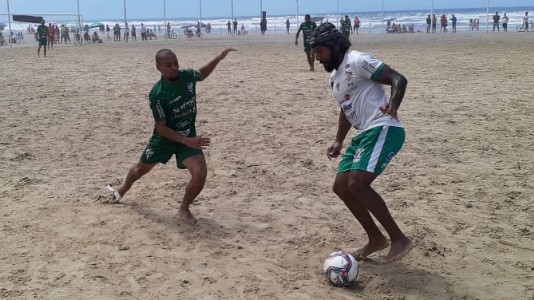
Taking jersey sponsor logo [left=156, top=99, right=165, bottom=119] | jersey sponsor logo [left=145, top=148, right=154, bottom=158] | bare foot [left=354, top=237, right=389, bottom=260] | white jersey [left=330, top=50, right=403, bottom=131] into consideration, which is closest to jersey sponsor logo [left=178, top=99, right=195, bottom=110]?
jersey sponsor logo [left=156, top=99, right=165, bottom=119]

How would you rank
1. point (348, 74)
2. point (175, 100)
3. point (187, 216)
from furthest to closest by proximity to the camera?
point (187, 216), point (175, 100), point (348, 74)

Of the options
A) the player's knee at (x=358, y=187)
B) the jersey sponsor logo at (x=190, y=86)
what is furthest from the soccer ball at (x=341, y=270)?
the jersey sponsor logo at (x=190, y=86)

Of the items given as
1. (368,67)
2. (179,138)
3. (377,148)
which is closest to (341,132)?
(377,148)

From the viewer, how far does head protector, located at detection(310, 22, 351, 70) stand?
3818 mm

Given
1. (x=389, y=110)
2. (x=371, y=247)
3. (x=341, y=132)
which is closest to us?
(x=389, y=110)

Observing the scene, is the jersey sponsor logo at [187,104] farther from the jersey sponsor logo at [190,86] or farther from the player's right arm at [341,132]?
the player's right arm at [341,132]

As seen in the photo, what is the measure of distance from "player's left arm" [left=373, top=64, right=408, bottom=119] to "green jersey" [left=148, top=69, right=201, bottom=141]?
5.91 ft

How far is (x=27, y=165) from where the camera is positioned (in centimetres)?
667

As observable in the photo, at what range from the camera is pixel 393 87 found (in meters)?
3.62

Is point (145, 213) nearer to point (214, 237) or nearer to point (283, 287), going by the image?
point (214, 237)

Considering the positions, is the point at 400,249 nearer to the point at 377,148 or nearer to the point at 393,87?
the point at 377,148

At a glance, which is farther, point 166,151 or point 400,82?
point 166,151

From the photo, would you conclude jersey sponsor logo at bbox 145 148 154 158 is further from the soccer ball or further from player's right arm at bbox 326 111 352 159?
the soccer ball

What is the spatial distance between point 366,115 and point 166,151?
6.44 ft
